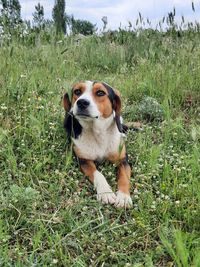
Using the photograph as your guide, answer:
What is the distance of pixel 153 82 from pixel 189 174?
2.64 meters

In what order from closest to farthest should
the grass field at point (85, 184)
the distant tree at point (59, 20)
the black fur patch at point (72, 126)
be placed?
the grass field at point (85, 184), the black fur patch at point (72, 126), the distant tree at point (59, 20)

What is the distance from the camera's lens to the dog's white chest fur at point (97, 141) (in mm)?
3912

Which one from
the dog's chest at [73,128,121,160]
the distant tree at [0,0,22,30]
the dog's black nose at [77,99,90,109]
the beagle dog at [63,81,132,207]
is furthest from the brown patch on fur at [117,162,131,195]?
the distant tree at [0,0,22,30]

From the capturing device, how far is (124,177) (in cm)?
358

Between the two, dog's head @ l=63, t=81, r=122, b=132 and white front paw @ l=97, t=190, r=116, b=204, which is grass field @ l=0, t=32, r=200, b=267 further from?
dog's head @ l=63, t=81, r=122, b=132

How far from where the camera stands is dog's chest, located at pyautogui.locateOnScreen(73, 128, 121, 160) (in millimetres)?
3906

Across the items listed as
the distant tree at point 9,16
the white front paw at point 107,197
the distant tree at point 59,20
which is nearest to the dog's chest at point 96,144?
the white front paw at point 107,197

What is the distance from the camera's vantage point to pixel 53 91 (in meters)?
5.27

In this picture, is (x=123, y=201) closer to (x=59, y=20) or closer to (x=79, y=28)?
(x=59, y=20)

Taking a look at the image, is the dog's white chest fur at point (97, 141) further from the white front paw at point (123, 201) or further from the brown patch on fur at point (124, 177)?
the white front paw at point (123, 201)

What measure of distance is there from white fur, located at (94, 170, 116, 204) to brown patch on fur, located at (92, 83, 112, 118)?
0.58 metres

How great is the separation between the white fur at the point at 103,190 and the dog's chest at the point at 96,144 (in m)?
0.28

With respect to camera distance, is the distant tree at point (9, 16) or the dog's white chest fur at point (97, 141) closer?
the dog's white chest fur at point (97, 141)

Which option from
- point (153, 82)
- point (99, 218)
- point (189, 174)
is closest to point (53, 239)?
point (99, 218)
